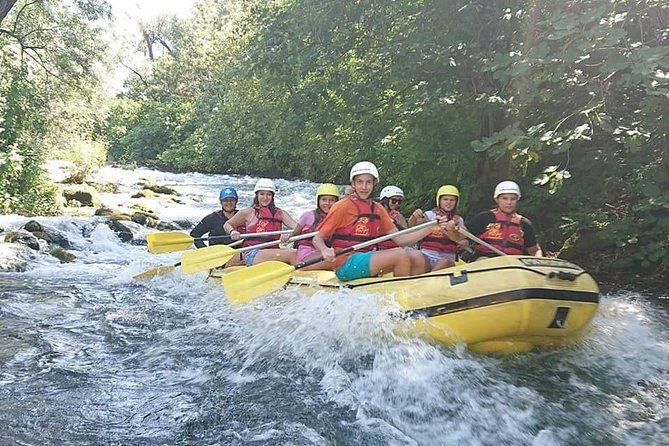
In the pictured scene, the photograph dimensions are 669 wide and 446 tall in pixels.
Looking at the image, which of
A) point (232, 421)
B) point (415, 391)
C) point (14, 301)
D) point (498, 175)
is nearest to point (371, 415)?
point (415, 391)

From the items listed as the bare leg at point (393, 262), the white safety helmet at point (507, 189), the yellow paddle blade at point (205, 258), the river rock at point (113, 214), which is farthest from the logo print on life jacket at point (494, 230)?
the river rock at point (113, 214)

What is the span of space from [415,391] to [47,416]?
2.18m

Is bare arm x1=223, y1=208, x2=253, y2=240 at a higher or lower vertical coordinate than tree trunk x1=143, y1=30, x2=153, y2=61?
lower

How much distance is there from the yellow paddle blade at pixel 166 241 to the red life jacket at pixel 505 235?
396 centimetres

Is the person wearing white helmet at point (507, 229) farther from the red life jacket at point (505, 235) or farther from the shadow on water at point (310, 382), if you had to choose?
the shadow on water at point (310, 382)

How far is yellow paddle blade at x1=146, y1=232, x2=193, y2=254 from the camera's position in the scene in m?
7.63

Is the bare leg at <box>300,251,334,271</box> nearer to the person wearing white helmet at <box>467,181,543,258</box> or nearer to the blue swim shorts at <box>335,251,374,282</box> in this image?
the blue swim shorts at <box>335,251,374,282</box>

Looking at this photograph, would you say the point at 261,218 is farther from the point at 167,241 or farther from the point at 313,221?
the point at 167,241

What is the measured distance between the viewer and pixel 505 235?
5.44m

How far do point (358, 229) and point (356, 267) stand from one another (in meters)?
0.44

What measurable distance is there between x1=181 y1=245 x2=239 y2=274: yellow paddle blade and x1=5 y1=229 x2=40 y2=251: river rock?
3.44 metres

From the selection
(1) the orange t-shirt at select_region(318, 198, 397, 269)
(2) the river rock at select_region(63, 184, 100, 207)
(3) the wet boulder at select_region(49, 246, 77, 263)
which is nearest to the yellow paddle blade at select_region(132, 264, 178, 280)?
(3) the wet boulder at select_region(49, 246, 77, 263)

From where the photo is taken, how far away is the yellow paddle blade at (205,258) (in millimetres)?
6355

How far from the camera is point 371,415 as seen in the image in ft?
11.9
